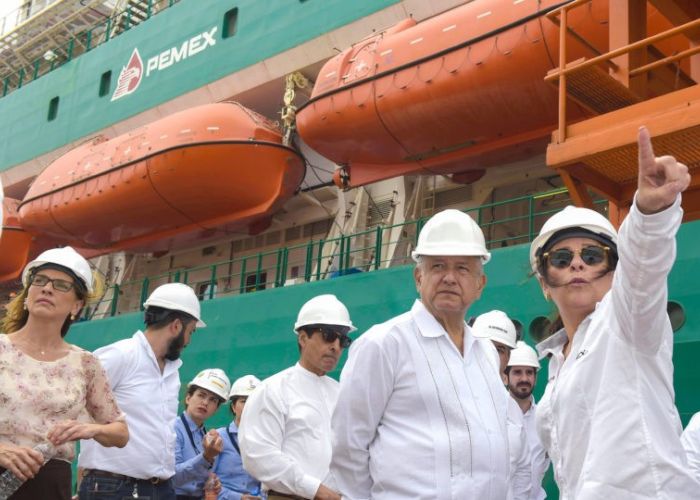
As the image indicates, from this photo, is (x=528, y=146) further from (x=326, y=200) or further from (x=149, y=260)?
(x=149, y=260)

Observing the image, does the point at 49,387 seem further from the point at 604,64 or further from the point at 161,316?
the point at 604,64

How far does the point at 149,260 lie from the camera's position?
584 inches

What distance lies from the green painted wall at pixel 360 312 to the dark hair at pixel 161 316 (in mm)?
2625

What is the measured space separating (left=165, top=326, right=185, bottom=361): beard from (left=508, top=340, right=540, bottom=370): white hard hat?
2.23m

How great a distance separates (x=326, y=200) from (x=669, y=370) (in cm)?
1055

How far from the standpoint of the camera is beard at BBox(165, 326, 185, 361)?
4.15 metres

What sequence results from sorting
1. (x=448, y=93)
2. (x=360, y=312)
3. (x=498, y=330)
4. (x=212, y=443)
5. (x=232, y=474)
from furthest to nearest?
1. (x=360, y=312)
2. (x=448, y=93)
3. (x=232, y=474)
4. (x=498, y=330)
5. (x=212, y=443)

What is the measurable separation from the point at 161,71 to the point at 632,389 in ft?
42.6

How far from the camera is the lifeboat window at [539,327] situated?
6832mm

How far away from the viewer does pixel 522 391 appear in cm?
508

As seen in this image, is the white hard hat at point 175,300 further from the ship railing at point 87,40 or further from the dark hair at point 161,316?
the ship railing at point 87,40

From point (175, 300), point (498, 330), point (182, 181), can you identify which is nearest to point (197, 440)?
point (175, 300)

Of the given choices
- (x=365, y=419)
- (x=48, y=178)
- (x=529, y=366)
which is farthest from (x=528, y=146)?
(x=48, y=178)

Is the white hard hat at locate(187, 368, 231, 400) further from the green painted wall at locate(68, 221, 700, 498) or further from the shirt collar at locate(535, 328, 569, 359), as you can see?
the shirt collar at locate(535, 328, 569, 359)
